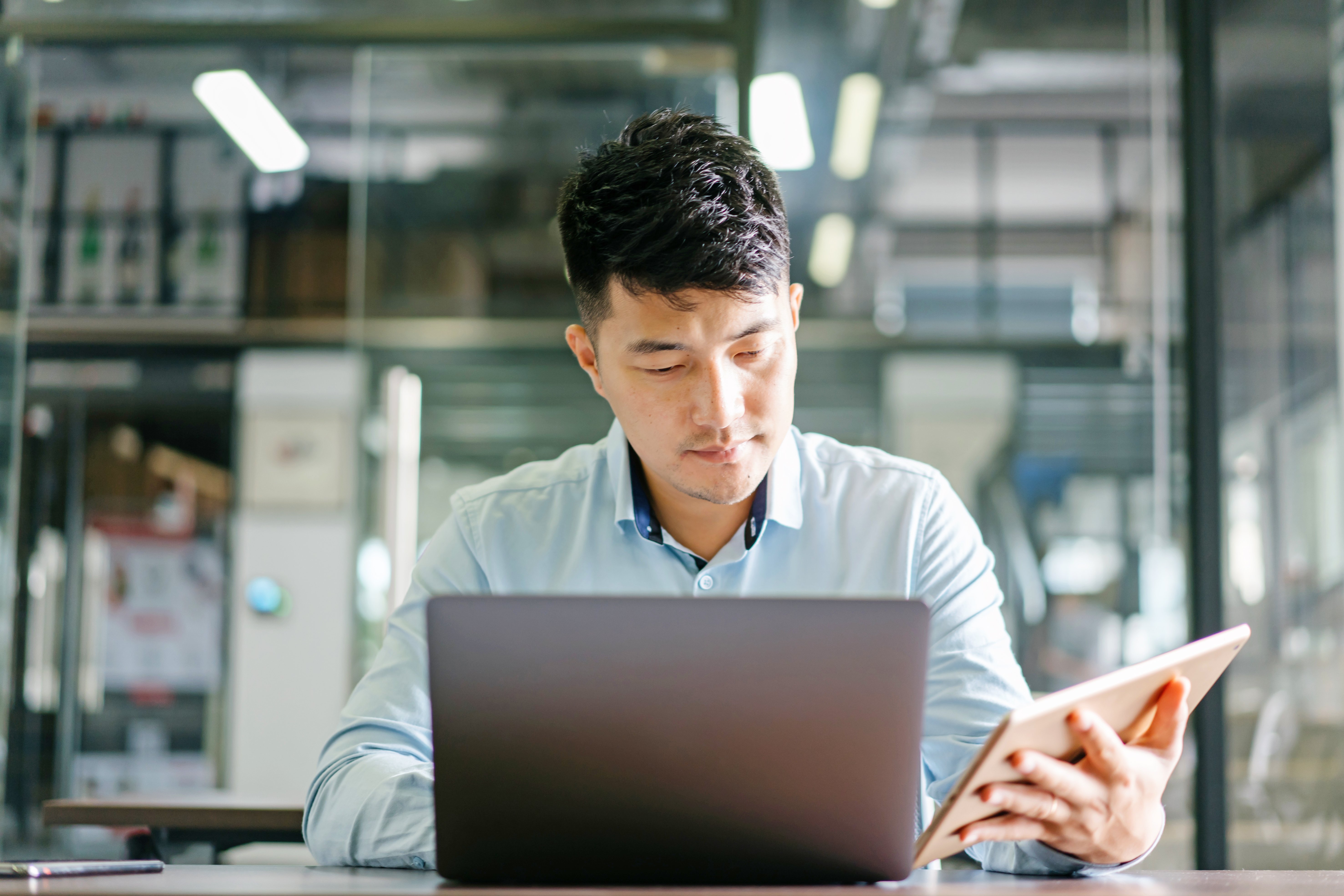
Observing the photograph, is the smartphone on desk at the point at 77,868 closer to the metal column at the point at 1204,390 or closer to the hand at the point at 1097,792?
the hand at the point at 1097,792

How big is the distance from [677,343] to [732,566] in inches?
11.5

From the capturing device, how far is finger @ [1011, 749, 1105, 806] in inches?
30.6

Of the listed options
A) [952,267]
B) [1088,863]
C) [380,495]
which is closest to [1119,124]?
[952,267]

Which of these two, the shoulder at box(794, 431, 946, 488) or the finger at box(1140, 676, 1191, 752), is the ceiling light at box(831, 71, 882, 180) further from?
the finger at box(1140, 676, 1191, 752)

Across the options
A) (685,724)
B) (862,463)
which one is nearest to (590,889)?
(685,724)

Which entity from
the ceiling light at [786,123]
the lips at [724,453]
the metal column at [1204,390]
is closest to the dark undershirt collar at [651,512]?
the lips at [724,453]

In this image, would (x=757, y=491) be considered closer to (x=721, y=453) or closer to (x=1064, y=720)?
(x=721, y=453)

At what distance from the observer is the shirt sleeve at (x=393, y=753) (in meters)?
0.99

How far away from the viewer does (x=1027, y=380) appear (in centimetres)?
376

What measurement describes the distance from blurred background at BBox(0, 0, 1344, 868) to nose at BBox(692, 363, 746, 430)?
4.27 feet

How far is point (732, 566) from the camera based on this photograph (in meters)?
1.30

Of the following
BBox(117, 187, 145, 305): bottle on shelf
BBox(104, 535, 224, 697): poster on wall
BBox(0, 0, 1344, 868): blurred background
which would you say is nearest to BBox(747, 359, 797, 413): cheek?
BBox(0, 0, 1344, 868): blurred background

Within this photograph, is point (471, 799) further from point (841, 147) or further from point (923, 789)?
point (841, 147)

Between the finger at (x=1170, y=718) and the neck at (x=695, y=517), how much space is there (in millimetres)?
536
